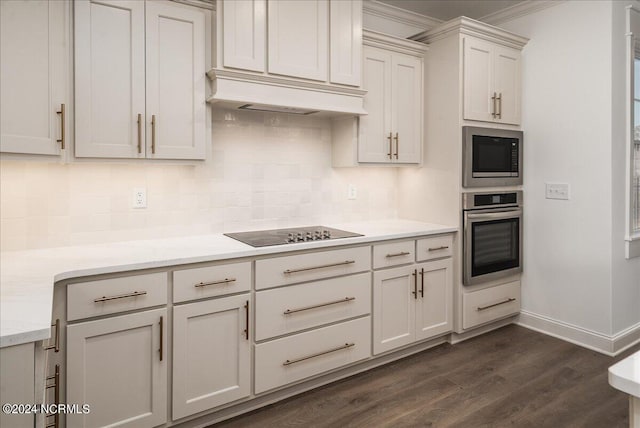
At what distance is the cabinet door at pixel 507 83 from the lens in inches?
131

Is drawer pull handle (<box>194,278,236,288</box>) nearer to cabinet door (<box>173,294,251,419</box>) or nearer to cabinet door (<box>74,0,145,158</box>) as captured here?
cabinet door (<box>173,294,251,419</box>)

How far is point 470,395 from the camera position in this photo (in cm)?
250

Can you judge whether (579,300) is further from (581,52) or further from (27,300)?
(27,300)

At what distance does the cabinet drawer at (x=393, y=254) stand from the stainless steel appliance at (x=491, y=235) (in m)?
0.51

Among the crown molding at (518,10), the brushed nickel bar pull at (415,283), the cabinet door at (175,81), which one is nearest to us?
the cabinet door at (175,81)

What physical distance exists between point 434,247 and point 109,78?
7.54 ft

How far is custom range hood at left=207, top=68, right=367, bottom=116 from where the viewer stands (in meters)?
2.39

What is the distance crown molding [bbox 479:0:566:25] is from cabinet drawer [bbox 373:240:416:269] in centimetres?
217

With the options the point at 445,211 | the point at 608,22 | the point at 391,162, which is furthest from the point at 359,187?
the point at 608,22

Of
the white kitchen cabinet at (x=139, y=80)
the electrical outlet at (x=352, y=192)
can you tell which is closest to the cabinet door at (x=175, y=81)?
the white kitchen cabinet at (x=139, y=80)

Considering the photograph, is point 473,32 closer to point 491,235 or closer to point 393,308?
point 491,235

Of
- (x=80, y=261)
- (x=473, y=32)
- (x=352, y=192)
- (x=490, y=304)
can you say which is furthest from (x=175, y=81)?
(x=490, y=304)

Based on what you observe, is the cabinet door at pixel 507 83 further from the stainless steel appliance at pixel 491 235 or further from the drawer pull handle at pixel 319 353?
the drawer pull handle at pixel 319 353

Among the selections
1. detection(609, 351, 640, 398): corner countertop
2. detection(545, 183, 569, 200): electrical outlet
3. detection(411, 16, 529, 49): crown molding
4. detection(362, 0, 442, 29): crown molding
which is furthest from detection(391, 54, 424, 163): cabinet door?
detection(609, 351, 640, 398): corner countertop
